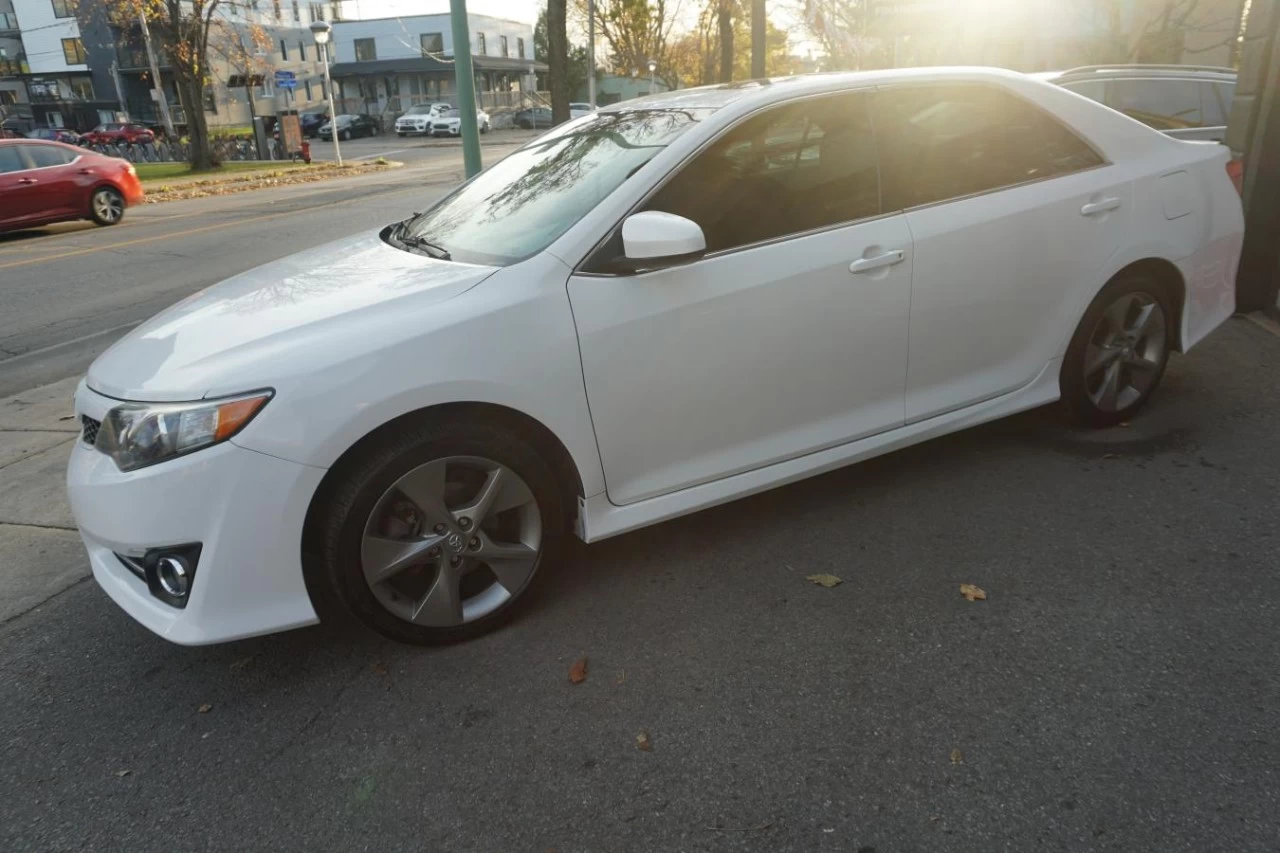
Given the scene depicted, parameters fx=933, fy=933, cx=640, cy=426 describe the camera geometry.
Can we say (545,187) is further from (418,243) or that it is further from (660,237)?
(660,237)

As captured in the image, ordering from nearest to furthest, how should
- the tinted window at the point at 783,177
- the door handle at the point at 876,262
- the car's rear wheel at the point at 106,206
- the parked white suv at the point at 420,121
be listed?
the tinted window at the point at 783,177, the door handle at the point at 876,262, the car's rear wheel at the point at 106,206, the parked white suv at the point at 420,121

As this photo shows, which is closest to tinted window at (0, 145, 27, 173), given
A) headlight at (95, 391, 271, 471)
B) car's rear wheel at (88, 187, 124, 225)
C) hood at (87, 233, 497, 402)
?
car's rear wheel at (88, 187, 124, 225)

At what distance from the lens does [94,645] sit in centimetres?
322

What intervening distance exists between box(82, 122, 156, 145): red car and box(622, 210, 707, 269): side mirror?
49382 millimetres

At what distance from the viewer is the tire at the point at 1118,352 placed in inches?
163

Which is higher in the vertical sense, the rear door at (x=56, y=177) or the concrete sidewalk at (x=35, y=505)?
the rear door at (x=56, y=177)

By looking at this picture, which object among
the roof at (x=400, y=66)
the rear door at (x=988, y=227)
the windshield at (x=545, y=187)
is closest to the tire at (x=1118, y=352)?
the rear door at (x=988, y=227)

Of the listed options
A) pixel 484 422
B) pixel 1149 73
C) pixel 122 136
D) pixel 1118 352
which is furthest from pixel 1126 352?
pixel 122 136

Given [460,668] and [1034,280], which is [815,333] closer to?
[1034,280]

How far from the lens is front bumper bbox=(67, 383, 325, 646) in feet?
8.53

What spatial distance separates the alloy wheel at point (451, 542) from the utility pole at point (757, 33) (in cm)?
1693

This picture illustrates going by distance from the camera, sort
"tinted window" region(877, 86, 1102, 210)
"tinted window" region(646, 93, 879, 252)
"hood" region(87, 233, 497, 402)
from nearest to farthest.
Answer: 1. "hood" region(87, 233, 497, 402)
2. "tinted window" region(646, 93, 879, 252)
3. "tinted window" region(877, 86, 1102, 210)

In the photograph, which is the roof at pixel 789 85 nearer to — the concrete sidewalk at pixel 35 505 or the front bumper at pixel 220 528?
the front bumper at pixel 220 528

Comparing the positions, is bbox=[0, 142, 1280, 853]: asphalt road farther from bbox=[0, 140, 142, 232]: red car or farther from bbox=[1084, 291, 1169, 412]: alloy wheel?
bbox=[0, 140, 142, 232]: red car
